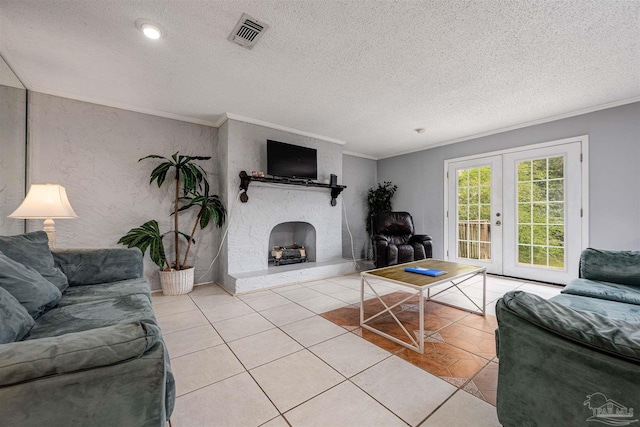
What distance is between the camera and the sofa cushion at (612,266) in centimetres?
213

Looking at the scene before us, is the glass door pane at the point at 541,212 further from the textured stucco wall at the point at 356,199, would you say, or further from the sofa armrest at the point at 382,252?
the textured stucco wall at the point at 356,199

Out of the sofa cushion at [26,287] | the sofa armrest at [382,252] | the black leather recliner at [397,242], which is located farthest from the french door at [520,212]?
the sofa cushion at [26,287]

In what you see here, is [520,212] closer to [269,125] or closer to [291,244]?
[291,244]

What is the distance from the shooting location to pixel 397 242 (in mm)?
4734

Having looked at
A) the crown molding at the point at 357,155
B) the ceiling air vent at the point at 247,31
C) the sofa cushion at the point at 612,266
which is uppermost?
the ceiling air vent at the point at 247,31

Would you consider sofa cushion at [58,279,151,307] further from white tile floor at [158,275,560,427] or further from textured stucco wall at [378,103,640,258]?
textured stucco wall at [378,103,640,258]

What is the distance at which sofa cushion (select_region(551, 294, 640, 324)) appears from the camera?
5.27 ft

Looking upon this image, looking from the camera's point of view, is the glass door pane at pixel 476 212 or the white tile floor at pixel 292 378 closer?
the white tile floor at pixel 292 378

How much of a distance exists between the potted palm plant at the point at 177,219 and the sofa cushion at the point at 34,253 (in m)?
1.30

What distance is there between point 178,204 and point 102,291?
6.51ft

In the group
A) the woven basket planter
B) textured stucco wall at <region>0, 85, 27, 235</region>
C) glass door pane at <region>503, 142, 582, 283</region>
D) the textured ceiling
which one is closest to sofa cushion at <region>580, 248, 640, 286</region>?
glass door pane at <region>503, 142, 582, 283</region>

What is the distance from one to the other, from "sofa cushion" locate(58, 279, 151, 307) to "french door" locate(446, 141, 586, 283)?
4.87 metres

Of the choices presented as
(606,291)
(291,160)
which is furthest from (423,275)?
(291,160)

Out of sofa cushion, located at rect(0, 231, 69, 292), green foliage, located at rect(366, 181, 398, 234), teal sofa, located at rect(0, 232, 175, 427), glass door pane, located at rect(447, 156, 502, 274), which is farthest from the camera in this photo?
green foliage, located at rect(366, 181, 398, 234)
